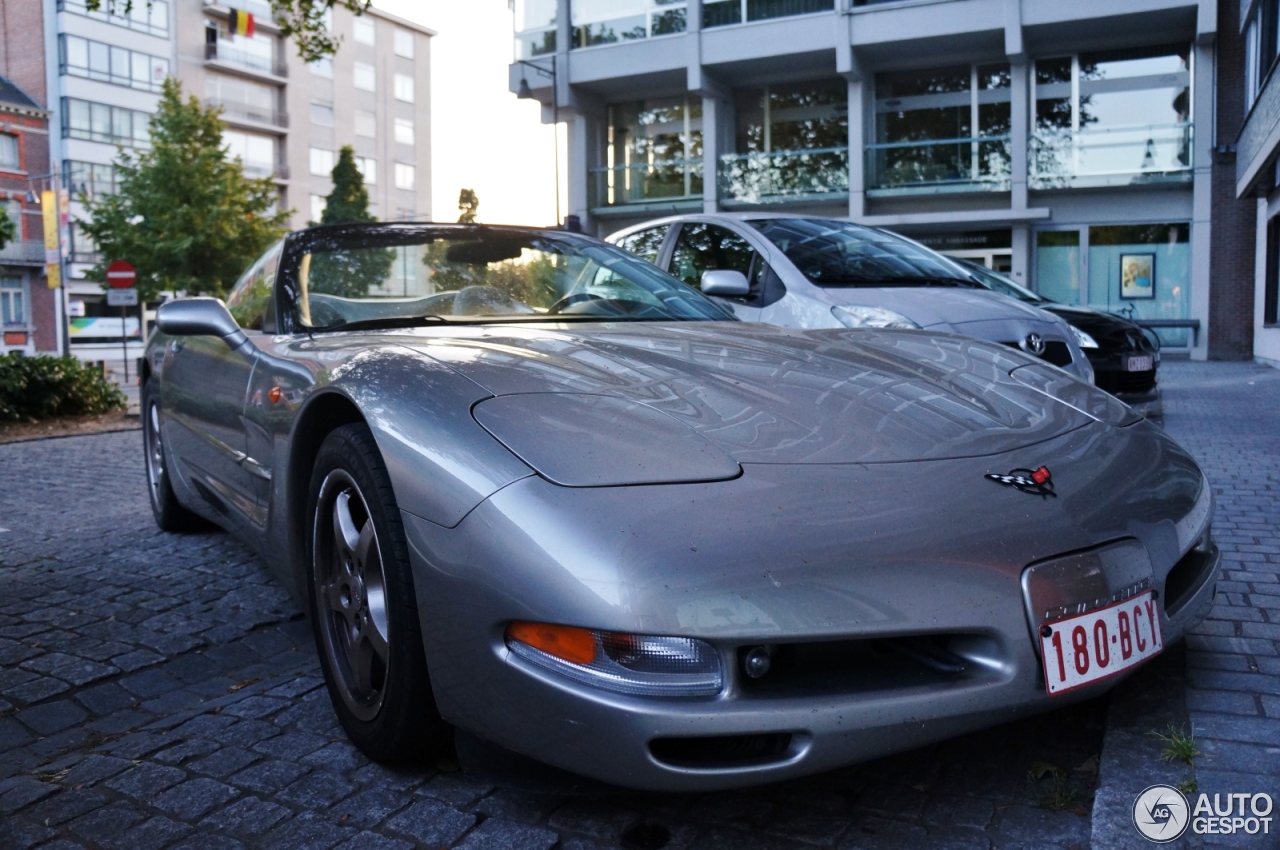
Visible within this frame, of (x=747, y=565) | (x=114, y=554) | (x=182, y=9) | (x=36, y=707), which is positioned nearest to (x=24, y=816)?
(x=36, y=707)

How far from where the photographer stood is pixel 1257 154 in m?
14.5

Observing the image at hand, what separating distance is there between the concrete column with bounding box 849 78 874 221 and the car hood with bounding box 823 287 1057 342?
1635 cm

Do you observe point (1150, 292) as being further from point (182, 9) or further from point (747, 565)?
point (182, 9)

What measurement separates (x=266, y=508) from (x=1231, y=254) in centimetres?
2077

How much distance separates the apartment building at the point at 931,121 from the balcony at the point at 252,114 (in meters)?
36.4

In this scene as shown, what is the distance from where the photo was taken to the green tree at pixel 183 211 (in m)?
31.9

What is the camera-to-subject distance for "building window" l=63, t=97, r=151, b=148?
4766 centimetres

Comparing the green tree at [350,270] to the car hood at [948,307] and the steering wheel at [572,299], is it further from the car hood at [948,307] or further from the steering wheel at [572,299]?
the car hood at [948,307]

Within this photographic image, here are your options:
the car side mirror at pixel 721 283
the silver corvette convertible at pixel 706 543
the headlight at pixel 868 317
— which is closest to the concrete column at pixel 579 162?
the headlight at pixel 868 317

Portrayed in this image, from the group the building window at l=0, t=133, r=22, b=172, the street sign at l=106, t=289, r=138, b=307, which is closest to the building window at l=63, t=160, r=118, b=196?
the building window at l=0, t=133, r=22, b=172

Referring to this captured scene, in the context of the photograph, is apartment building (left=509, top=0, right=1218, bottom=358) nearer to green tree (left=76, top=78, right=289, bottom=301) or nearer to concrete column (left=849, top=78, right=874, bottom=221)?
concrete column (left=849, top=78, right=874, bottom=221)

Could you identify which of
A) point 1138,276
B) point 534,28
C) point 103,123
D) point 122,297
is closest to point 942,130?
point 1138,276

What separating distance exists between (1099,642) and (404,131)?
68.2 m

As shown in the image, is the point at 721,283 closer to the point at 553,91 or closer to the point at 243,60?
the point at 553,91
